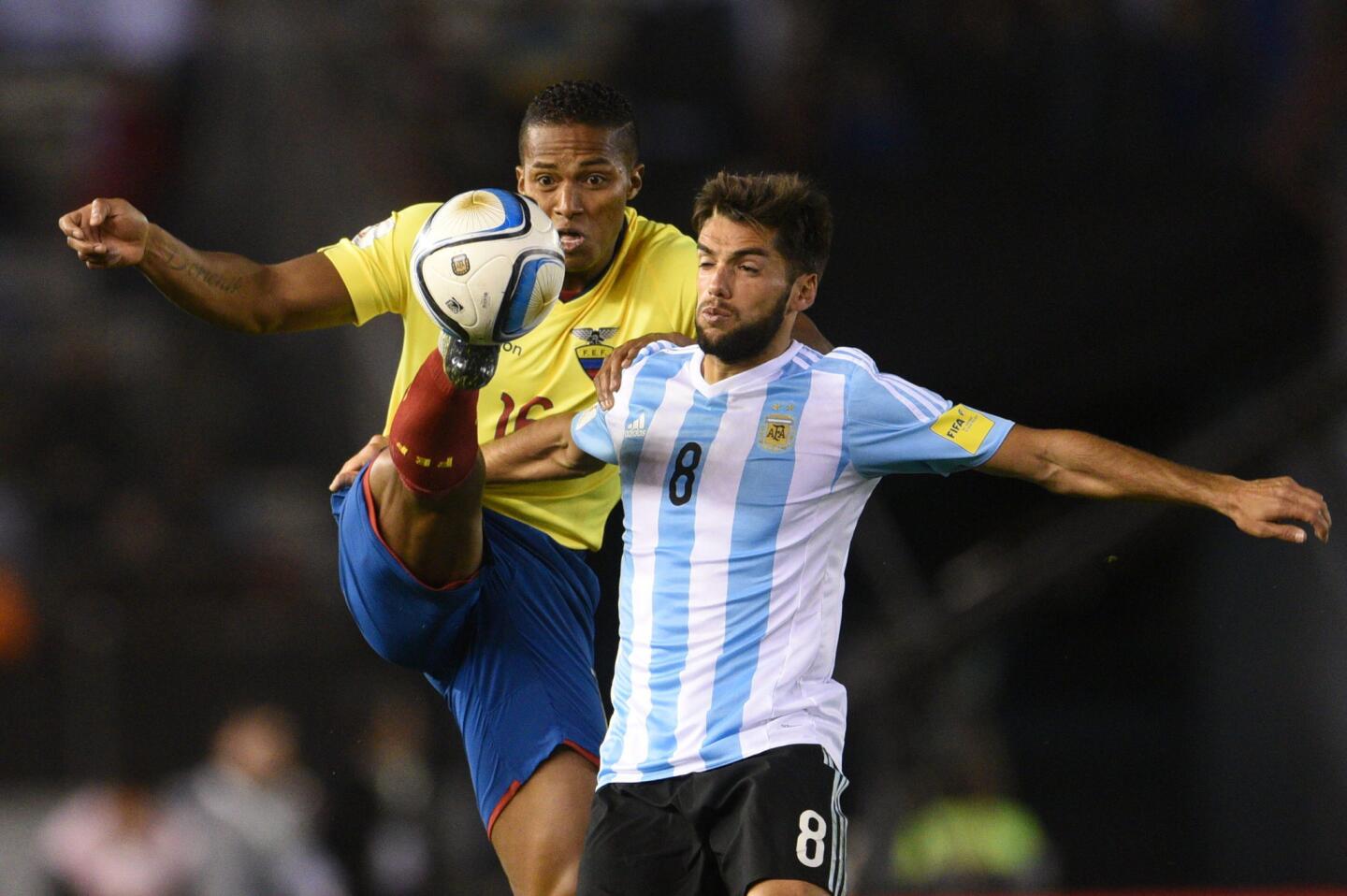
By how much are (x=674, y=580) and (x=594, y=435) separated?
360mm

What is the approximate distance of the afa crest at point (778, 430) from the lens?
404 centimetres

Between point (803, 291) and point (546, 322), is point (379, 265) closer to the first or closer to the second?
point (546, 322)

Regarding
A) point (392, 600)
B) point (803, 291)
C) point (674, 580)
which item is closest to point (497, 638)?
point (392, 600)

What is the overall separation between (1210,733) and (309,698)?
4.97m

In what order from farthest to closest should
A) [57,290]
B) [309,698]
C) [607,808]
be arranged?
1. [57,290]
2. [309,698]
3. [607,808]

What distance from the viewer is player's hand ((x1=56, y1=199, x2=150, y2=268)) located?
421 cm

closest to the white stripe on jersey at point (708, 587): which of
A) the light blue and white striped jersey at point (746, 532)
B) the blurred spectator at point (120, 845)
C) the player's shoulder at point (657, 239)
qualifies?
the light blue and white striped jersey at point (746, 532)

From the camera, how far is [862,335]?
11219 millimetres

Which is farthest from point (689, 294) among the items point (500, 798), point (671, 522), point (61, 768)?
point (61, 768)

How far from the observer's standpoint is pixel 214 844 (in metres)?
8.89

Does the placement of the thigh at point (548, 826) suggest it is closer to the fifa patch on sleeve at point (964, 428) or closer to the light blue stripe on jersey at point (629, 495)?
the light blue stripe on jersey at point (629, 495)

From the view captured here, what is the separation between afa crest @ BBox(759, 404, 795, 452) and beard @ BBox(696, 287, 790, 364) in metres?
0.14

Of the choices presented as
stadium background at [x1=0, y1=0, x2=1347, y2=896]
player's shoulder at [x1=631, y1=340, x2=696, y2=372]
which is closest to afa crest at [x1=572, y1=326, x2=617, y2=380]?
player's shoulder at [x1=631, y1=340, x2=696, y2=372]

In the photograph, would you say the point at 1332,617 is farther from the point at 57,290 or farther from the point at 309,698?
the point at 57,290
